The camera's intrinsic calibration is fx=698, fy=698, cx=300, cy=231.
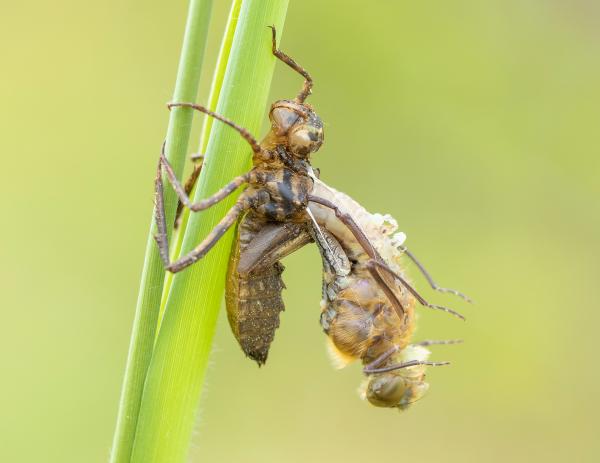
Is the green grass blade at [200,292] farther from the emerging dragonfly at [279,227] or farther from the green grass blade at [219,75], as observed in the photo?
the emerging dragonfly at [279,227]

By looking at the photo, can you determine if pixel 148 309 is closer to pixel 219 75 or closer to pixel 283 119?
pixel 219 75

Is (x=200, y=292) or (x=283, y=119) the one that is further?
(x=283, y=119)

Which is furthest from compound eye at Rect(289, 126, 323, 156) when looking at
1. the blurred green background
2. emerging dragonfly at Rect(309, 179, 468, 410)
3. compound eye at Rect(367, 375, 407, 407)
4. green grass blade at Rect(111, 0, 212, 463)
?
the blurred green background

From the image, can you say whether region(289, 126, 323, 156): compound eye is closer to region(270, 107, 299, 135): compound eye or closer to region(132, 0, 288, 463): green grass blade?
region(270, 107, 299, 135): compound eye

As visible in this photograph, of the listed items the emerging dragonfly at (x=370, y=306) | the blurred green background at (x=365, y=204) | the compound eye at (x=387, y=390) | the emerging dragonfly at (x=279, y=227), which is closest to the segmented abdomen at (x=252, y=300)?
the emerging dragonfly at (x=279, y=227)

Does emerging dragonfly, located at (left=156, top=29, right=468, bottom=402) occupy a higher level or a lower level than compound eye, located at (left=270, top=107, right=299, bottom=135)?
lower

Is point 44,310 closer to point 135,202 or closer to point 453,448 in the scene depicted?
point 135,202

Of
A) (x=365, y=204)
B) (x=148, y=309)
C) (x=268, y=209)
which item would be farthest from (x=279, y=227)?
(x=365, y=204)
